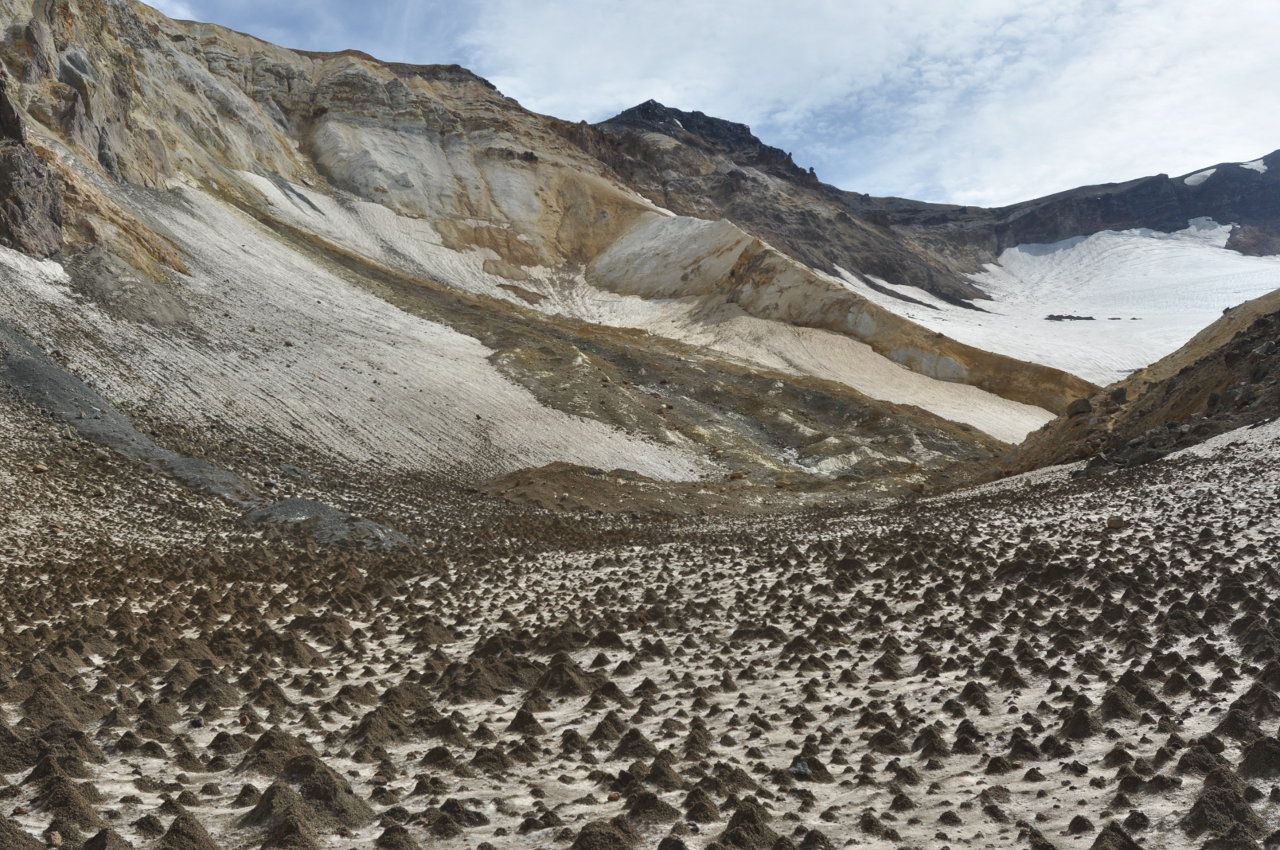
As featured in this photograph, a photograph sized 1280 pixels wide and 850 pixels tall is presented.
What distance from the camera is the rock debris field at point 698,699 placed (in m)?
5.26

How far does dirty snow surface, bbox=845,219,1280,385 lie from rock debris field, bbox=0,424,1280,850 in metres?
58.1

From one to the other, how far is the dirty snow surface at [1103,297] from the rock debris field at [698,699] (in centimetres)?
5815

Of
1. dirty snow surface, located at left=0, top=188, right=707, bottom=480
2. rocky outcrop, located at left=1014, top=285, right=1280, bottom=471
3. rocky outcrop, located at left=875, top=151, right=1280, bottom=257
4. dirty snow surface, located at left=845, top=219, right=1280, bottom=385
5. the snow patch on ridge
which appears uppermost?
the snow patch on ridge

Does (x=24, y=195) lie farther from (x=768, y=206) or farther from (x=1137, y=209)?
(x=1137, y=209)

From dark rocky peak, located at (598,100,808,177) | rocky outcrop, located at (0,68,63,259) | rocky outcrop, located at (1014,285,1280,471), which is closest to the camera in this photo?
rocky outcrop, located at (1014,285,1280,471)

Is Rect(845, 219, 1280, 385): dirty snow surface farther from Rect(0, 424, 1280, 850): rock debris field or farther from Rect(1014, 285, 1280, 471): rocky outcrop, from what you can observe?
Rect(0, 424, 1280, 850): rock debris field

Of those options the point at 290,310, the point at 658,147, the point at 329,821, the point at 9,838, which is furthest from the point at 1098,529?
the point at 658,147

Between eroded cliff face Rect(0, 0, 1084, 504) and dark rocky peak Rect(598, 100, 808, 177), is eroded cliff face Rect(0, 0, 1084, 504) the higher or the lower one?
the lower one

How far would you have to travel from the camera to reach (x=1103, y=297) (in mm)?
112500

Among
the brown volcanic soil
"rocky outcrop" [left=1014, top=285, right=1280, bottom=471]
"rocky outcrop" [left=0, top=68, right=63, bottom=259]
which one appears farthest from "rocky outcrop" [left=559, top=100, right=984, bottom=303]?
the brown volcanic soil

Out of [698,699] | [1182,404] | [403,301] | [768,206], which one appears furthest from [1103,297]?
[698,699]

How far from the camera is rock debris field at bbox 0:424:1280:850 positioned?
5.26 metres

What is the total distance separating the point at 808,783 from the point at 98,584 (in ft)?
39.0

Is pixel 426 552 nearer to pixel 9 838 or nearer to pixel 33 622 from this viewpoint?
pixel 33 622
